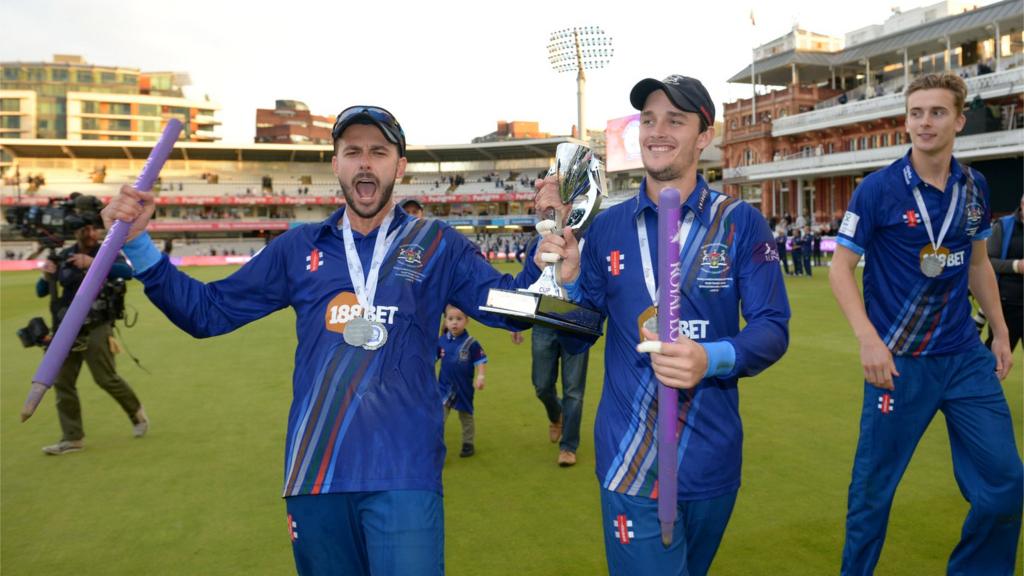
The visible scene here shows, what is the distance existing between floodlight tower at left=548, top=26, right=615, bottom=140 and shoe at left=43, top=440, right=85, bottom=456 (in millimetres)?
28195

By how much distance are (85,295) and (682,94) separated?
2.08m

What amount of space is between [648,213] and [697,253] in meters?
0.25

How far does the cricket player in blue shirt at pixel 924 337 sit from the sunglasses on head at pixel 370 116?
2.21 metres

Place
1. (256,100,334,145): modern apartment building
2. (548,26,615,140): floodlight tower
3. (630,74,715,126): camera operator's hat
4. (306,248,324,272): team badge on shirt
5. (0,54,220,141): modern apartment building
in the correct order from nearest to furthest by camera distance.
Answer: (630,74,715,126): camera operator's hat, (306,248,324,272): team badge on shirt, (548,26,615,140): floodlight tower, (0,54,220,141): modern apartment building, (256,100,334,145): modern apartment building

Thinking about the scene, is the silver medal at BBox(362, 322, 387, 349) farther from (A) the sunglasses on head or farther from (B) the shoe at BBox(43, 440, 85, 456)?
(B) the shoe at BBox(43, 440, 85, 456)

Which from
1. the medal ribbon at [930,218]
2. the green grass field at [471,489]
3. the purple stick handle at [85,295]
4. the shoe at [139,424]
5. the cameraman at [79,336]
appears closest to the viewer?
the purple stick handle at [85,295]

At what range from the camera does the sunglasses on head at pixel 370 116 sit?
2750 mm

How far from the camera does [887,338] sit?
3.61 metres

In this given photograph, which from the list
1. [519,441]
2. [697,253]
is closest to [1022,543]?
[697,253]

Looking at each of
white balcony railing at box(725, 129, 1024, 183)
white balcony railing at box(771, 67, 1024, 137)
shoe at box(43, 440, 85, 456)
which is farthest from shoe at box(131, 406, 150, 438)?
white balcony railing at box(771, 67, 1024, 137)

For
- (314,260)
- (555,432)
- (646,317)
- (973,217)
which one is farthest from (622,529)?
(555,432)

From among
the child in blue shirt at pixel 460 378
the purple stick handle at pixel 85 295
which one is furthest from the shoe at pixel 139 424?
the purple stick handle at pixel 85 295

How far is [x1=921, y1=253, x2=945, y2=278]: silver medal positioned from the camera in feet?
11.5

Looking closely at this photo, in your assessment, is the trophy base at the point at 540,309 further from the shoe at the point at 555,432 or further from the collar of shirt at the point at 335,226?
the shoe at the point at 555,432
